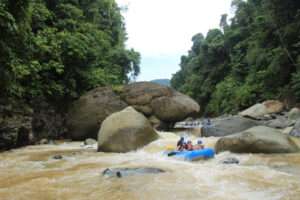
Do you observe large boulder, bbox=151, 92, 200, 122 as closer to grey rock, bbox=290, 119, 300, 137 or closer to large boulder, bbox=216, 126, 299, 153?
grey rock, bbox=290, 119, 300, 137

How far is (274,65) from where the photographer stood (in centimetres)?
1678

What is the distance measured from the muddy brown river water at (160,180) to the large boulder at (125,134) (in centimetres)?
144

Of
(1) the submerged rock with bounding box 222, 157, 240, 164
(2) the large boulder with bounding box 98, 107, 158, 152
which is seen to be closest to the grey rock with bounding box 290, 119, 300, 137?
(1) the submerged rock with bounding box 222, 157, 240, 164

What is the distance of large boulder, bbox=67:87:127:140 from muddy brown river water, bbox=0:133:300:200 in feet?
16.9

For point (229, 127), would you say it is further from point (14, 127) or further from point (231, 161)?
point (14, 127)

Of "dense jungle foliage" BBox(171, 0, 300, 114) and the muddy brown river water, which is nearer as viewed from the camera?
the muddy brown river water

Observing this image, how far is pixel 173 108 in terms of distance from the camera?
12883 millimetres

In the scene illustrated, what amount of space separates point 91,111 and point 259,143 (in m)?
7.48

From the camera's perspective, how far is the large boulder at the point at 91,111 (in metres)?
12.6

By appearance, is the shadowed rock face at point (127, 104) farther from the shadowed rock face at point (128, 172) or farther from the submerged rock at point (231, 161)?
the shadowed rock face at point (128, 172)

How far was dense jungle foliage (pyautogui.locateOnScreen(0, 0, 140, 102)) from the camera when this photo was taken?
858 cm

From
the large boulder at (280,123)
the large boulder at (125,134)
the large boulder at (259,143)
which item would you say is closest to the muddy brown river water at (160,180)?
the large boulder at (259,143)

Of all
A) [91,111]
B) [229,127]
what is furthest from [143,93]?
[229,127]

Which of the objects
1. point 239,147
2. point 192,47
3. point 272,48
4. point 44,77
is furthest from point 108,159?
point 192,47
